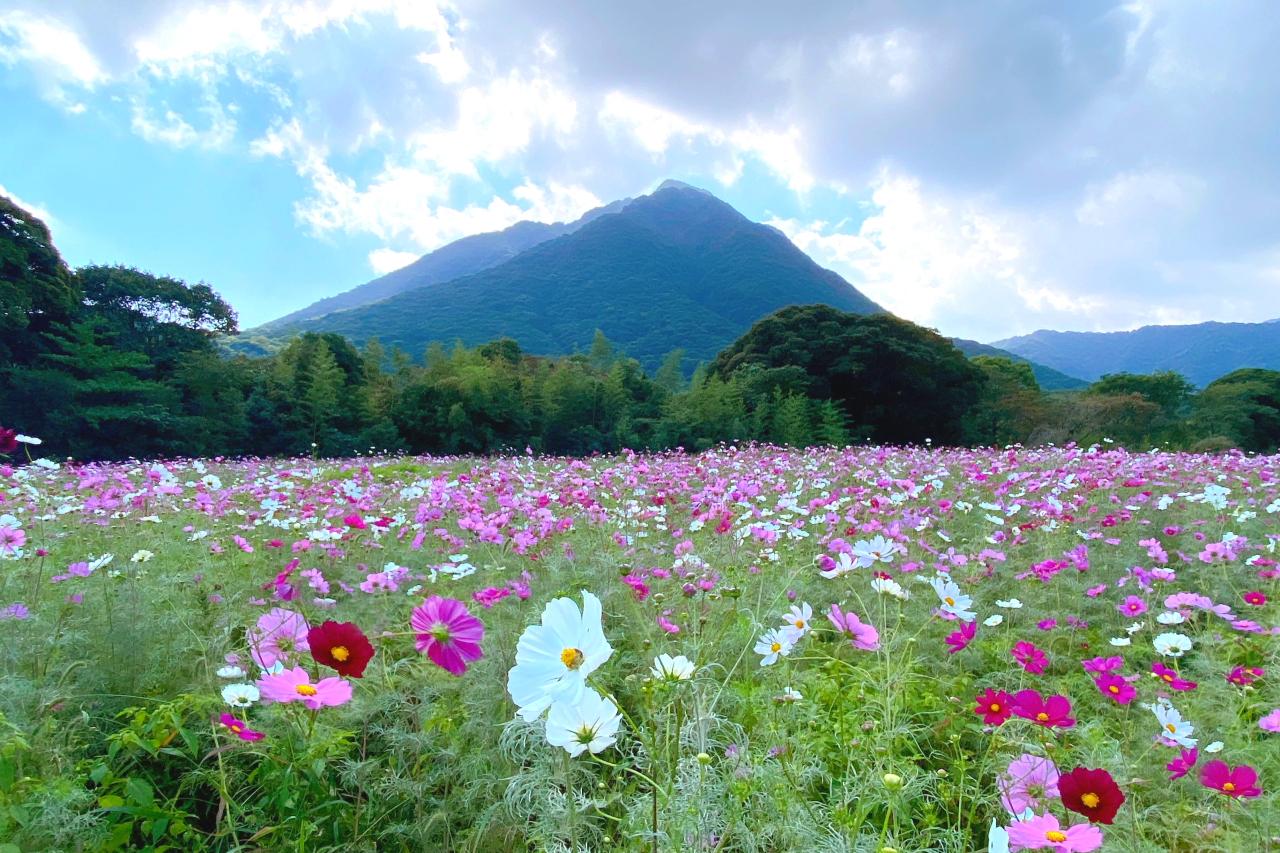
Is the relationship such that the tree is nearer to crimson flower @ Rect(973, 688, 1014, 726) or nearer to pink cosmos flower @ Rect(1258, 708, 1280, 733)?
crimson flower @ Rect(973, 688, 1014, 726)

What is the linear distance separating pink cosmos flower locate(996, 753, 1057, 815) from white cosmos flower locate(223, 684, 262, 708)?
→ 1.14 metres

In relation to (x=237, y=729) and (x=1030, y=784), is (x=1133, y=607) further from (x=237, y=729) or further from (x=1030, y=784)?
(x=237, y=729)

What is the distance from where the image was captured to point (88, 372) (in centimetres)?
1348

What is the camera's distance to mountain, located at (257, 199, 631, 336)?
7969cm

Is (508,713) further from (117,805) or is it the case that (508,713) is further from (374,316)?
(374,316)

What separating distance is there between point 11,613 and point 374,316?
51.5 metres

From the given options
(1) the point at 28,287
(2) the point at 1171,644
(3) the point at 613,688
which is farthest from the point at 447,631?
(1) the point at 28,287

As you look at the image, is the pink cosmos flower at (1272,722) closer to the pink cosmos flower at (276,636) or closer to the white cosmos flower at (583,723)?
the white cosmos flower at (583,723)

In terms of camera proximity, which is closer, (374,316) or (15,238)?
(15,238)

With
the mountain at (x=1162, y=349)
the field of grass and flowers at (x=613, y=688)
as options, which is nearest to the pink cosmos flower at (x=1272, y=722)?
the field of grass and flowers at (x=613, y=688)

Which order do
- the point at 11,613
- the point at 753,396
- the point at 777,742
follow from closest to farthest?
1. the point at 777,742
2. the point at 11,613
3. the point at 753,396

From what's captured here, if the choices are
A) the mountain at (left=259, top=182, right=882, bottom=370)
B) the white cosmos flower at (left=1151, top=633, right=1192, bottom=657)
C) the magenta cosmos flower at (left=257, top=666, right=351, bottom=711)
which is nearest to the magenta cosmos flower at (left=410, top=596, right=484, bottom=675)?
the magenta cosmos flower at (left=257, top=666, right=351, bottom=711)

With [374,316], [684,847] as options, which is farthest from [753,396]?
[374,316]

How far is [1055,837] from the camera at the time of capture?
0.69 meters
